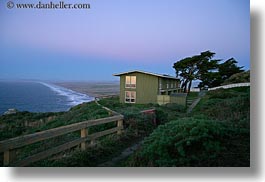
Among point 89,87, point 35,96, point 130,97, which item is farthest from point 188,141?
point 130,97

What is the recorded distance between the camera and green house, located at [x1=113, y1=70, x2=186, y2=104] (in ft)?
20.2

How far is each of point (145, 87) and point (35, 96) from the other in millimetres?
4421

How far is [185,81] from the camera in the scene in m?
5.28

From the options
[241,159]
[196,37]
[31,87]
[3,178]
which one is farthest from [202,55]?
[3,178]

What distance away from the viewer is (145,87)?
318 inches

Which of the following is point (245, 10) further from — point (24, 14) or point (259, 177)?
point (24, 14)

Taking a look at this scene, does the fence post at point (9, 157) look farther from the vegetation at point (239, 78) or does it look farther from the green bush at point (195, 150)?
the vegetation at point (239, 78)

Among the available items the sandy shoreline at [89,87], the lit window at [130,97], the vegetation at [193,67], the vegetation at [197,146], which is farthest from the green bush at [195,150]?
the lit window at [130,97]

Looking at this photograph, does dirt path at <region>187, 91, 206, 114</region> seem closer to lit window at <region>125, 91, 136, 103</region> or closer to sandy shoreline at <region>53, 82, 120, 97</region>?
sandy shoreline at <region>53, 82, 120, 97</region>

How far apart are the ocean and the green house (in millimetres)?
1772

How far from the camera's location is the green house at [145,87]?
6.16 m

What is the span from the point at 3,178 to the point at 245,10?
15.5 feet

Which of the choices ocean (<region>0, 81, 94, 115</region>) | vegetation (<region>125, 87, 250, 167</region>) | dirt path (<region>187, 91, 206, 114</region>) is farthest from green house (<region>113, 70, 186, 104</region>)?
vegetation (<region>125, 87, 250, 167</region>)

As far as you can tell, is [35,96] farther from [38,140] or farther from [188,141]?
[188,141]
